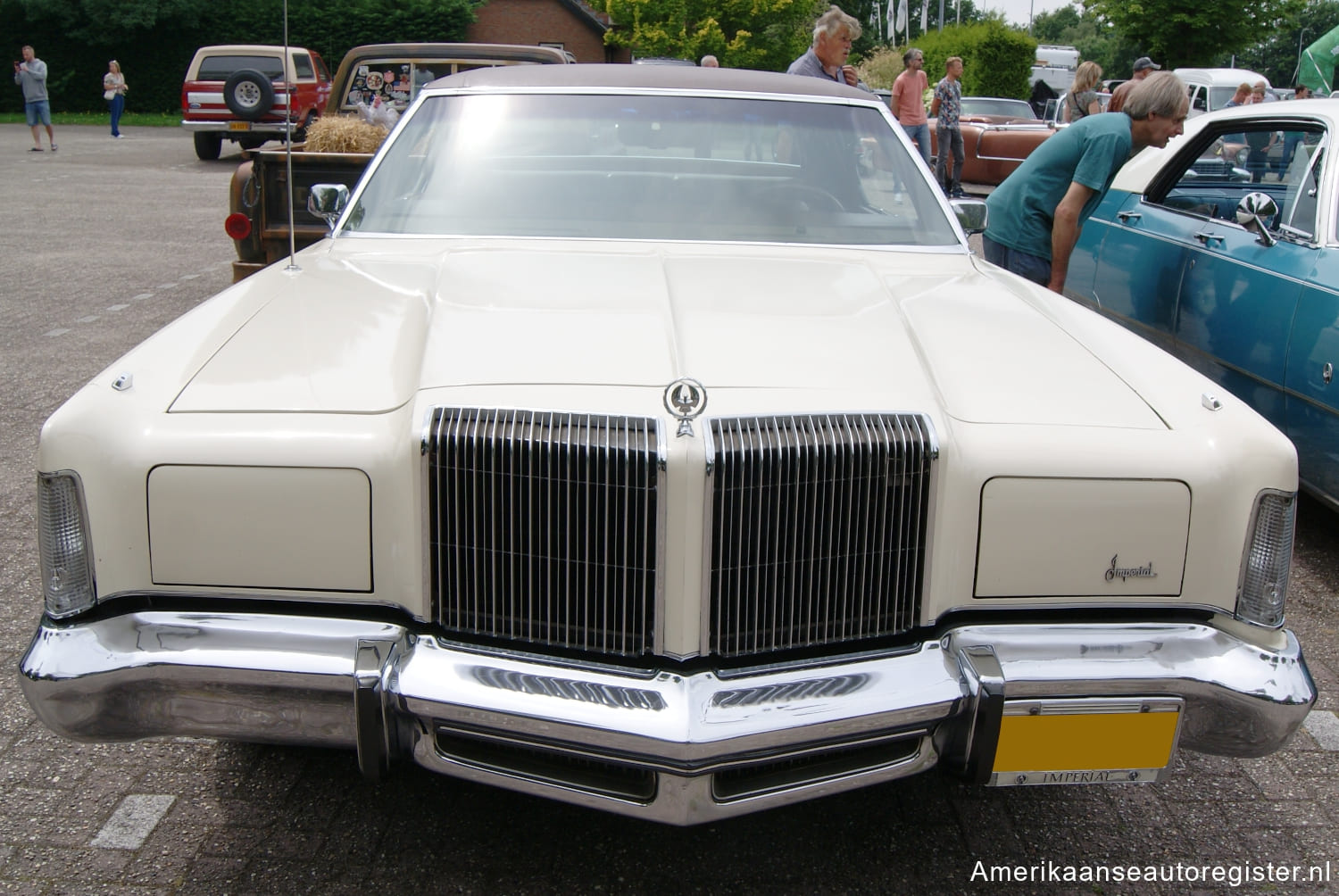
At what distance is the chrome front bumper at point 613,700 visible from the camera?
2.07 meters

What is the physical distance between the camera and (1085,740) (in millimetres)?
2193

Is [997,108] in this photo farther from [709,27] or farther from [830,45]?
[709,27]

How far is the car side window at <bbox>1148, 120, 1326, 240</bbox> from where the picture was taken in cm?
468

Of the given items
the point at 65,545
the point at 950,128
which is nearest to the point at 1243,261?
the point at 65,545

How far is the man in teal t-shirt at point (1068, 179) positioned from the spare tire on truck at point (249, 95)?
16.2 feet

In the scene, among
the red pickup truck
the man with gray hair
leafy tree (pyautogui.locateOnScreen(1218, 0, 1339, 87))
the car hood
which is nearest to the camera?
the car hood

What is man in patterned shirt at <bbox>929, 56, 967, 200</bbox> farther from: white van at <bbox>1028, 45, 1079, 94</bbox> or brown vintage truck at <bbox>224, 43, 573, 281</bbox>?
white van at <bbox>1028, 45, 1079, 94</bbox>

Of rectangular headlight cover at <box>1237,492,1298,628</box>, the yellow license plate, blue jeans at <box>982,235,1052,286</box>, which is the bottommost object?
the yellow license plate

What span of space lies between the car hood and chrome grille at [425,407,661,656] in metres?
0.16

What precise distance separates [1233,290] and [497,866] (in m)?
3.72

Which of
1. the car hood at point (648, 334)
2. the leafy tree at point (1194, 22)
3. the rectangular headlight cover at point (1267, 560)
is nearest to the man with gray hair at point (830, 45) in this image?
the car hood at point (648, 334)

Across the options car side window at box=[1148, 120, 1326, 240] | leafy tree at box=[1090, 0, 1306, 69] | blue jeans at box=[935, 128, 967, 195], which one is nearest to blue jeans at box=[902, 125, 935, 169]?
blue jeans at box=[935, 128, 967, 195]

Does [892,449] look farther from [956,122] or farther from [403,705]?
[956,122]

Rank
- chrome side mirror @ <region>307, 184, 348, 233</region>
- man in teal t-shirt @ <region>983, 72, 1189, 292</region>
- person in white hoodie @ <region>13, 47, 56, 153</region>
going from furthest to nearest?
person in white hoodie @ <region>13, 47, 56, 153</region> → man in teal t-shirt @ <region>983, 72, 1189, 292</region> → chrome side mirror @ <region>307, 184, 348, 233</region>
